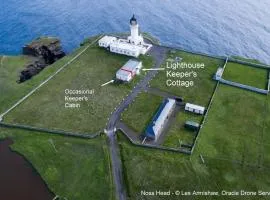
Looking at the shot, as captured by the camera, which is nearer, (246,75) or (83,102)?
(83,102)

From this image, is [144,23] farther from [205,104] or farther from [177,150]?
[177,150]

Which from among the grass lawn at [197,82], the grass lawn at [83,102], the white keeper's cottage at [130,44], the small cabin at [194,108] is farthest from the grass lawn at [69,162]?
the white keeper's cottage at [130,44]

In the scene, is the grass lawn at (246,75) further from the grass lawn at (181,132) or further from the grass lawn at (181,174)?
the grass lawn at (181,174)

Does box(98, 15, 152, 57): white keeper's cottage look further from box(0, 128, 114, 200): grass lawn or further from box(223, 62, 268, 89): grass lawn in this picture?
box(0, 128, 114, 200): grass lawn

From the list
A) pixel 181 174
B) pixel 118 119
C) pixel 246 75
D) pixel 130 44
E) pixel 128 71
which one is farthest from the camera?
pixel 130 44

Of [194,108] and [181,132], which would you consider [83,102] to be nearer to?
[181,132]

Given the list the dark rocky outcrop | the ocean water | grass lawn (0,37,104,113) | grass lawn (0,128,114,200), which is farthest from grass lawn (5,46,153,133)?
the ocean water

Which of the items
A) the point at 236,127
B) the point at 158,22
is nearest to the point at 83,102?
the point at 236,127

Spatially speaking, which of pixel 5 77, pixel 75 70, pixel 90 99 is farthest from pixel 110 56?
pixel 5 77

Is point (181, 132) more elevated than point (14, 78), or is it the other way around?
point (14, 78)
